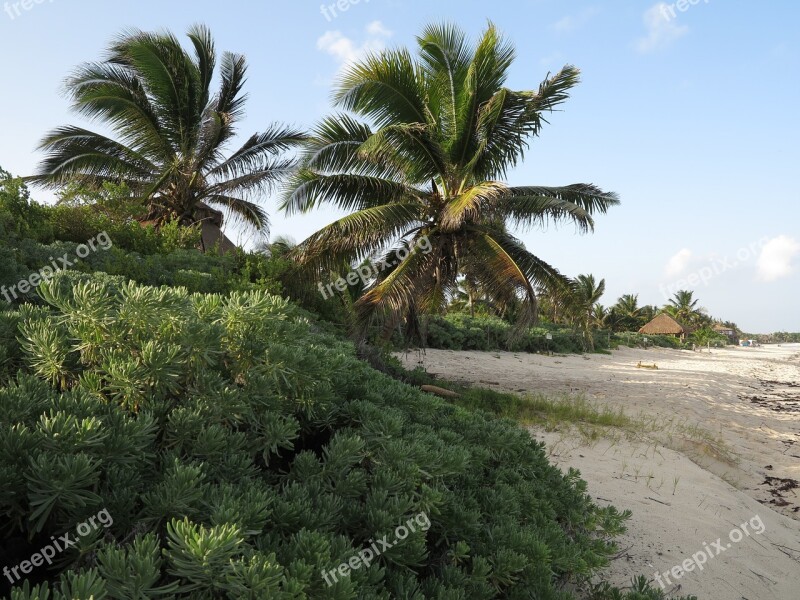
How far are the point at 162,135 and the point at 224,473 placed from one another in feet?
48.4

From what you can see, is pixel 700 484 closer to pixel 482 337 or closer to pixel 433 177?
pixel 433 177

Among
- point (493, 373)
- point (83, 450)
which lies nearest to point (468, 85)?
point (493, 373)

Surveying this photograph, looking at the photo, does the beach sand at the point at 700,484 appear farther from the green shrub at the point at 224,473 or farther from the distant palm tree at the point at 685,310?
the distant palm tree at the point at 685,310

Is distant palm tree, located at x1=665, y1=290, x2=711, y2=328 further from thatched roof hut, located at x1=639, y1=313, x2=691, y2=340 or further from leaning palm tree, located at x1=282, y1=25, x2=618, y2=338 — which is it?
leaning palm tree, located at x1=282, y1=25, x2=618, y2=338

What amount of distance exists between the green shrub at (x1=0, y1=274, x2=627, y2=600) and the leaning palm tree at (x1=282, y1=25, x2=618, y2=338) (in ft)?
21.2

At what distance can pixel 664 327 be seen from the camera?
51812mm

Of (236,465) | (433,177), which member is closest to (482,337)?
(433,177)

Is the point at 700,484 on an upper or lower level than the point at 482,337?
lower

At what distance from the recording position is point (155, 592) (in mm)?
1204

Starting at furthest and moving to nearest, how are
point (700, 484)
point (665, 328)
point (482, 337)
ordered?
point (665, 328) → point (482, 337) → point (700, 484)

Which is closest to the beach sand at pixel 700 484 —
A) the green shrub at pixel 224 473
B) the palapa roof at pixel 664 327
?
the green shrub at pixel 224 473

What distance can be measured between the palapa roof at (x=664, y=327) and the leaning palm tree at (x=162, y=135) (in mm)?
48266

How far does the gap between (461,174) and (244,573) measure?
9.31 metres

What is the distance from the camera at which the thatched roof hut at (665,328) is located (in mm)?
51031
